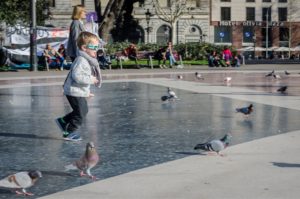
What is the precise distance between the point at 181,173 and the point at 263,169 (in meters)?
0.81

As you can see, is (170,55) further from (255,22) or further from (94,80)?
(255,22)

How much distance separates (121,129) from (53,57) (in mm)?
24941

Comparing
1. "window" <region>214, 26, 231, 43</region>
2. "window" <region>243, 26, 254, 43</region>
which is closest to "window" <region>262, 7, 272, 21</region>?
"window" <region>243, 26, 254, 43</region>

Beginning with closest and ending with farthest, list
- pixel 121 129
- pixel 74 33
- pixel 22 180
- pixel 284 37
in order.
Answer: pixel 22 180 → pixel 121 129 → pixel 74 33 → pixel 284 37

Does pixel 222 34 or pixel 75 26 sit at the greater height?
pixel 222 34

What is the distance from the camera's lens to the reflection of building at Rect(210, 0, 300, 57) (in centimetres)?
8469

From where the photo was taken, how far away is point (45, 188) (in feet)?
19.8

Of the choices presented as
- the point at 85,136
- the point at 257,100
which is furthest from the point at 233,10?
the point at 85,136

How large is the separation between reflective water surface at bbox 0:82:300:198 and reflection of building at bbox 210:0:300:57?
69.5 meters

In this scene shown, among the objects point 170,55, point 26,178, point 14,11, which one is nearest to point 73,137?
point 26,178

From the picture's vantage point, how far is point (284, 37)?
289 feet

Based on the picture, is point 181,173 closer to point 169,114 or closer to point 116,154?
point 116,154

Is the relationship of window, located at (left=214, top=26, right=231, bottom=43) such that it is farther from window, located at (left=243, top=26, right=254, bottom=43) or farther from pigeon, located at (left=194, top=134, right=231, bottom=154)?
pigeon, located at (left=194, top=134, right=231, bottom=154)

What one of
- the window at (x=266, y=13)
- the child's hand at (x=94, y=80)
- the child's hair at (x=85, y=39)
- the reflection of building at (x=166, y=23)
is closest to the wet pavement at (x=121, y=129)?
the child's hand at (x=94, y=80)
